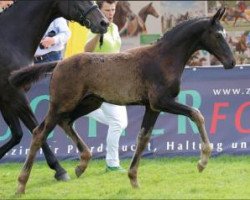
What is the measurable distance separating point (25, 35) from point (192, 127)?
2.94 metres

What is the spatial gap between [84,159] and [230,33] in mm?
5310

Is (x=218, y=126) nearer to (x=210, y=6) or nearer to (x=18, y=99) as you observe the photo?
(x=18, y=99)

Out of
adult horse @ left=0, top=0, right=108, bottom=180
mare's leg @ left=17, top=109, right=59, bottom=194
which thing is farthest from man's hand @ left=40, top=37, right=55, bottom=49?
mare's leg @ left=17, top=109, right=59, bottom=194

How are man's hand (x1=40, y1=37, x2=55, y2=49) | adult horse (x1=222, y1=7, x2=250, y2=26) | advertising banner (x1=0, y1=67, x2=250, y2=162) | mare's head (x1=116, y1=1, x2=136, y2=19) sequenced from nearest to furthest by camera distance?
man's hand (x1=40, y1=37, x2=55, y2=49), advertising banner (x1=0, y1=67, x2=250, y2=162), adult horse (x1=222, y1=7, x2=250, y2=26), mare's head (x1=116, y1=1, x2=136, y2=19)

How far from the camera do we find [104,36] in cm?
856

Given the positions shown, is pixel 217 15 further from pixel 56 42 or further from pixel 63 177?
pixel 56 42

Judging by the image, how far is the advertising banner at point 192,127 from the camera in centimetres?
963

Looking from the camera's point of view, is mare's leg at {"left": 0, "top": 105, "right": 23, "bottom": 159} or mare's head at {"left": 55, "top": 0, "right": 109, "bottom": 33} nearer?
mare's head at {"left": 55, "top": 0, "right": 109, "bottom": 33}

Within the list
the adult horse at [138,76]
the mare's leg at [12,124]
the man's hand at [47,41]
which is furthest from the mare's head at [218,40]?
the man's hand at [47,41]

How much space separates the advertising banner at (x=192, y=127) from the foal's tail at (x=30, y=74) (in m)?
2.68

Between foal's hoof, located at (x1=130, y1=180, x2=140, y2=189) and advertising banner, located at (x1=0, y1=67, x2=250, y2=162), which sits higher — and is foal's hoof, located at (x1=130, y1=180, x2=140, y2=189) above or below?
above

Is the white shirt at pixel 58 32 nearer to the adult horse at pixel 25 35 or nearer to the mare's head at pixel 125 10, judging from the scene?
the adult horse at pixel 25 35

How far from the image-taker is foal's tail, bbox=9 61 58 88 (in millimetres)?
7098

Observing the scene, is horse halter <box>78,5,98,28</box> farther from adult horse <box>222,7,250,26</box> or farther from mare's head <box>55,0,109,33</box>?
adult horse <box>222,7,250,26</box>
